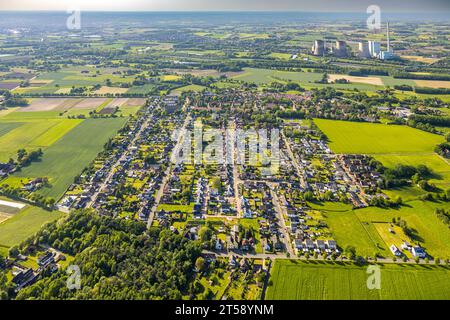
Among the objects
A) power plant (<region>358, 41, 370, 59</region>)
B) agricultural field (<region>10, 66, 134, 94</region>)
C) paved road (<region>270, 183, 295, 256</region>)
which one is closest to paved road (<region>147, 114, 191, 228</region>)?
paved road (<region>270, 183, 295, 256</region>)

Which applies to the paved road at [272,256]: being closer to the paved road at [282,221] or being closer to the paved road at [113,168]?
the paved road at [282,221]

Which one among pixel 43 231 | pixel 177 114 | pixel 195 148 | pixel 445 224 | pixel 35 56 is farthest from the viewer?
pixel 35 56

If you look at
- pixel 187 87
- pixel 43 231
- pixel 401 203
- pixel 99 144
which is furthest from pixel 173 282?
pixel 187 87

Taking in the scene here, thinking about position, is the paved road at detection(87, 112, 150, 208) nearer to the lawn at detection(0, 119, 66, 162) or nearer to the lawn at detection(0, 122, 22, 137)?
the lawn at detection(0, 119, 66, 162)

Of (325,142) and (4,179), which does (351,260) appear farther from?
(4,179)

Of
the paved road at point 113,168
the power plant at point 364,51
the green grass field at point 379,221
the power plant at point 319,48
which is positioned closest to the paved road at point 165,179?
the paved road at point 113,168

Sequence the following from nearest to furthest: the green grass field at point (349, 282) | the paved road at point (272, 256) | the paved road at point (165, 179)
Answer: the green grass field at point (349, 282) → the paved road at point (272, 256) → the paved road at point (165, 179)

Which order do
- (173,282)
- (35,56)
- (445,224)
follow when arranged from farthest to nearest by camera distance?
(35,56)
(445,224)
(173,282)
